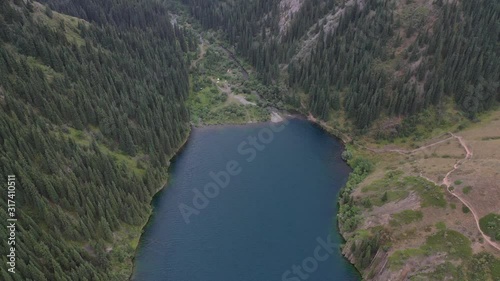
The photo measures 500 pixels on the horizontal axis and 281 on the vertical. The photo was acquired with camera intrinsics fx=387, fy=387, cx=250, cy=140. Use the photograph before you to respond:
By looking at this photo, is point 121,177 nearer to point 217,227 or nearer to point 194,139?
point 217,227

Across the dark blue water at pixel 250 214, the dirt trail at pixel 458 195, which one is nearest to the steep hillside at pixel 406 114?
the dirt trail at pixel 458 195

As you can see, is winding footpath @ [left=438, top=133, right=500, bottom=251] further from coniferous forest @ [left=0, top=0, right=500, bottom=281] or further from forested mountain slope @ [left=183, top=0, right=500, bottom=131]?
coniferous forest @ [left=0, top=0, right=500, bottom=281]

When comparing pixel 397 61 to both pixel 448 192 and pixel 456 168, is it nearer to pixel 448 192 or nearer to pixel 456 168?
pixel 456 168

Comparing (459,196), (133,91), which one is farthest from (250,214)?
(133,91)

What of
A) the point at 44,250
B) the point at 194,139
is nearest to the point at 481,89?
the point at 194,139

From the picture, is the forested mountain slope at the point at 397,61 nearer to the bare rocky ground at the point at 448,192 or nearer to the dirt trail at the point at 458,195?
the bare rocky ground at the point at 448,192

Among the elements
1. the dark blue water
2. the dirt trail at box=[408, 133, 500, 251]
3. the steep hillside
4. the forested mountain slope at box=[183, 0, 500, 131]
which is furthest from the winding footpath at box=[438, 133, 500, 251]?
the dark blue water
